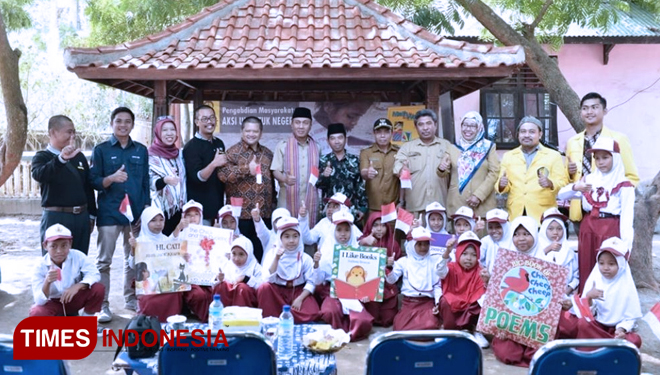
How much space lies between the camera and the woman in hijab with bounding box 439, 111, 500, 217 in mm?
6816

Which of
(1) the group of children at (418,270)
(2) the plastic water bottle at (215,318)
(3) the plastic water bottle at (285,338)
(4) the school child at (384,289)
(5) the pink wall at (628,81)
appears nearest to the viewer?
(3) the plastic water bottle at (285,338)

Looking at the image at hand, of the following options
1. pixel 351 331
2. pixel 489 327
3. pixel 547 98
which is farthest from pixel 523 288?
pixel 547 98

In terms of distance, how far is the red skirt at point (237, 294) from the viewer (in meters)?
6.45

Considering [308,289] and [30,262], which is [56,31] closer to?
[30,262]

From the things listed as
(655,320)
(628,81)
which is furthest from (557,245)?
(628,81)

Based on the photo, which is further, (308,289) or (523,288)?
(308,289)

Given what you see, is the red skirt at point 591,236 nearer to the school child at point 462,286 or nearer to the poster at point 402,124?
the school child at point 462,286

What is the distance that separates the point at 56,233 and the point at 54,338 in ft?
7.08

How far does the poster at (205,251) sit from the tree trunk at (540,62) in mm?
4787

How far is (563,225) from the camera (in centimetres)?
618

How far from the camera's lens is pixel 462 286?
20.6 feet

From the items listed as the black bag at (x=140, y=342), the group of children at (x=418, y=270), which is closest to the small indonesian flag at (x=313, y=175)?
the group of children at (x=418, y=270)

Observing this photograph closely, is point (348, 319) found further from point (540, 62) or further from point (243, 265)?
point (540, 62)

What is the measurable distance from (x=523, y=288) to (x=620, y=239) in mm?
1067
